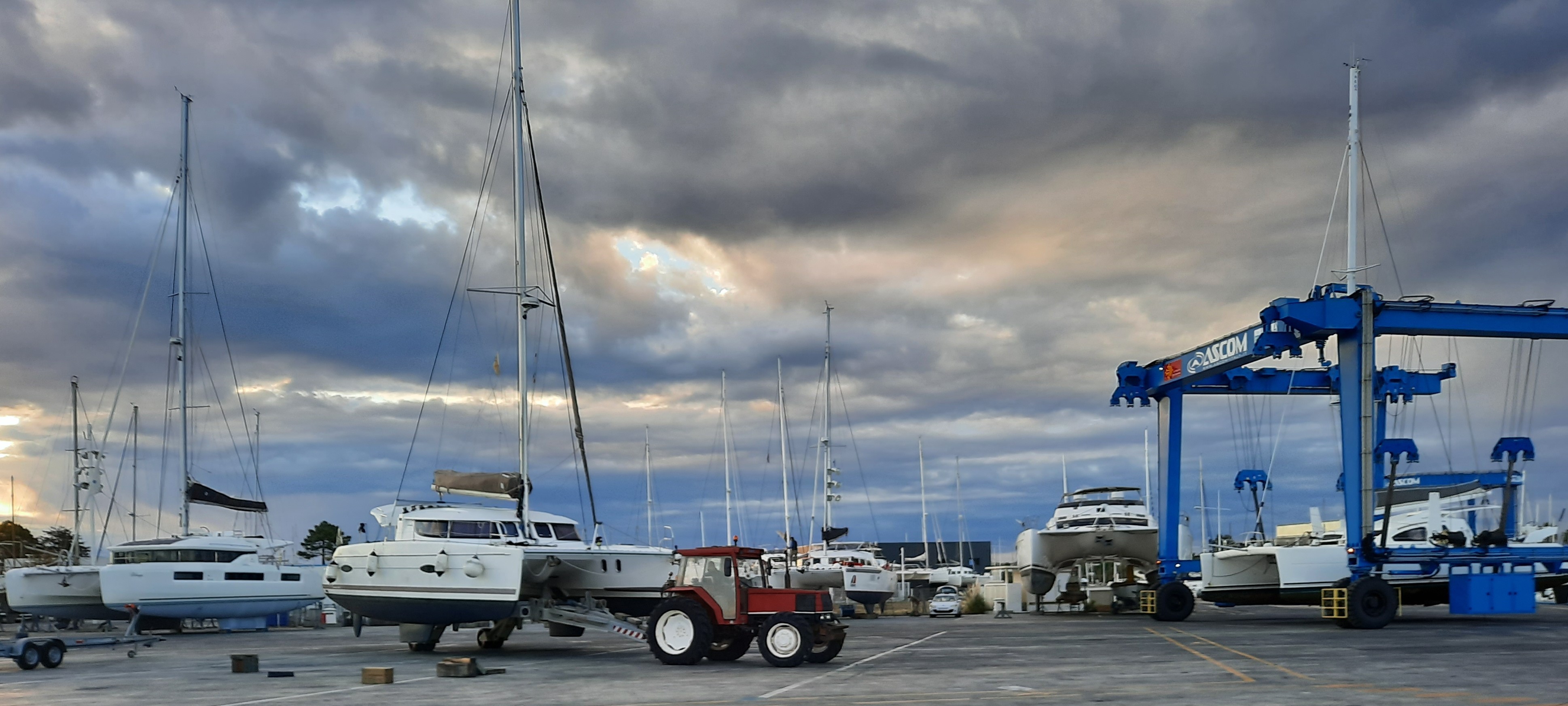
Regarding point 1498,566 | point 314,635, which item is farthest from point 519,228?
point 1498,566

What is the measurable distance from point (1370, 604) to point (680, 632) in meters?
17.3

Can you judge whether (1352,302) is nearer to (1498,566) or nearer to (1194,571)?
(1498,566)

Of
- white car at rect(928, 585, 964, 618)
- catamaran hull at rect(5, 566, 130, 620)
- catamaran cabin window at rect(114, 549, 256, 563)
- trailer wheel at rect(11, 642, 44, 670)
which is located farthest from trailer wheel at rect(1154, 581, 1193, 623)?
catamaran hull at rect(5, 566, 130, 620)

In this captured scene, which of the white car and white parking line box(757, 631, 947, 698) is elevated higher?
white parking line box(757, 631, 947, 698)

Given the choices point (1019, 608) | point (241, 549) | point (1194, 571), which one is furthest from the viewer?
point (1019, 608)

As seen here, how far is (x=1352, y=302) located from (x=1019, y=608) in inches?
832

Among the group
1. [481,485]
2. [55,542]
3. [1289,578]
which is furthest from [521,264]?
[55,542]

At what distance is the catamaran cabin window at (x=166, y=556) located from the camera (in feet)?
115

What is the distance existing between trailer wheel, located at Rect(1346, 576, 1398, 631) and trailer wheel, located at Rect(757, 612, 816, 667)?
15.4m

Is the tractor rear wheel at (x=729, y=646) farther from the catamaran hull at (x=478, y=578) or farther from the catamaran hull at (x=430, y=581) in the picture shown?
the catamaran hull at (x=430, y=581)

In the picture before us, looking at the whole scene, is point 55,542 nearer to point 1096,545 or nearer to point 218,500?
point 218,500

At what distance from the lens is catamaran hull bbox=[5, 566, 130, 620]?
3481 cm

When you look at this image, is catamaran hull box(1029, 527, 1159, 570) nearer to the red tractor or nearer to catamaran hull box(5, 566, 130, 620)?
the red tractor

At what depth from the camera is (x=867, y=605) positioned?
46750 mm
